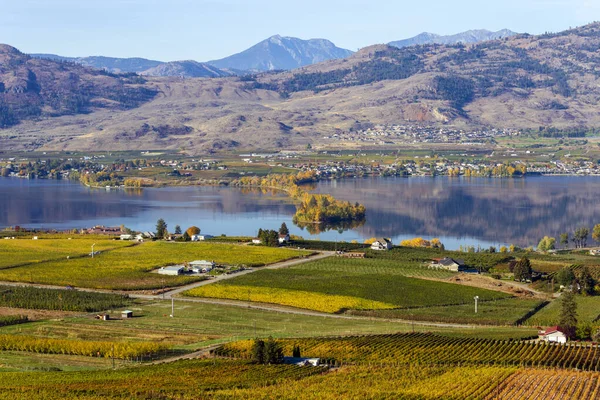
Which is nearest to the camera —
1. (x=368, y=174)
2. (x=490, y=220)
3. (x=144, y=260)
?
(x=144, y=260)

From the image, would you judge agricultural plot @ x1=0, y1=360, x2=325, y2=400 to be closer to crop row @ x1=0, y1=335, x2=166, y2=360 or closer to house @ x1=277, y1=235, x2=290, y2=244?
crop row @ x1=0, y1=335, x2=166, y2=360

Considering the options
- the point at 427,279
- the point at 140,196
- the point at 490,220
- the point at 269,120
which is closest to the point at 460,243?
the point at 490,220

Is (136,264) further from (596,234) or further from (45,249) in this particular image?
(596,234)

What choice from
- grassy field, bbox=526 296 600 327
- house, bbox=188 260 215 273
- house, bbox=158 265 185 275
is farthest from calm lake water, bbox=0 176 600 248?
grassy field, bbox=526 296 600 327

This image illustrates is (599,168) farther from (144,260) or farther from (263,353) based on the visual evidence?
(263,353)

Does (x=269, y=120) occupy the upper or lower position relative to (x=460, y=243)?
upper

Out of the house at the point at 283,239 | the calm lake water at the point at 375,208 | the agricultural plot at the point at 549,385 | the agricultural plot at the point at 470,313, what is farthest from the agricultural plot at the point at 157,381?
the calm lake water at the point at 375,208
